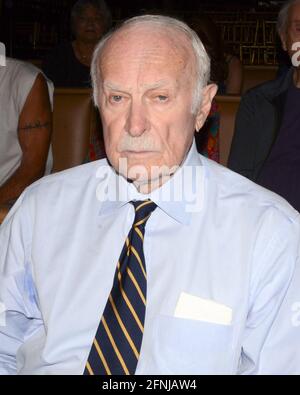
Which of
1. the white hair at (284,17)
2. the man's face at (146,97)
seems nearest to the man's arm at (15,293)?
the man's face at (146,97)

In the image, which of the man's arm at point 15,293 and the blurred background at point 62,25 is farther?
the blurred background at point 62,25

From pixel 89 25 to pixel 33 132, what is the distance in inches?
77.4

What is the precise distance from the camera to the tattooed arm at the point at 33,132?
10.2ft

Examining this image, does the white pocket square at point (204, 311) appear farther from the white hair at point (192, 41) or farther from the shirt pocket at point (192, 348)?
the white hair at point (192, 41)

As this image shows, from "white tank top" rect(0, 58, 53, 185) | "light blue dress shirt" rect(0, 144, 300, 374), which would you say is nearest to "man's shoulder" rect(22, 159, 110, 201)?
"light blue dress shirt" rect(0, 144, 300, 374)

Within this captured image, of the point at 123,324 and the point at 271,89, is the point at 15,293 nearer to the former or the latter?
the point at 123,324

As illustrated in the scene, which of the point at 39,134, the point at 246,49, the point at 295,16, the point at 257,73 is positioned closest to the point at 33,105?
the point at 39,134

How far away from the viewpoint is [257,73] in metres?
5.34

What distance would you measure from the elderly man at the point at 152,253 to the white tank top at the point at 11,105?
5.10ft

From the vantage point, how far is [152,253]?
1.50 meters

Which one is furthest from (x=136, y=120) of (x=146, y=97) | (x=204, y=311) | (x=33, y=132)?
(x=33, y=132)
